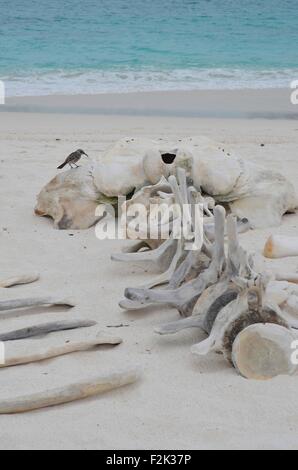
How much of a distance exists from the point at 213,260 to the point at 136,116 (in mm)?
7269

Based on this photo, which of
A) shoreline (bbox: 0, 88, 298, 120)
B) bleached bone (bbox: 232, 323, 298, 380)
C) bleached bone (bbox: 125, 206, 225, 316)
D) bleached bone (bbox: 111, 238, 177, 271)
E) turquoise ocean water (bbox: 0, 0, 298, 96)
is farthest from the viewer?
turquoise ocean water (bbox: 0, 0, 298, 96)

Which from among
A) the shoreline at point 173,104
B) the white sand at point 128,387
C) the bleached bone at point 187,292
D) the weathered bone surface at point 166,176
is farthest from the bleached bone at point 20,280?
the shoreline at point 173,104

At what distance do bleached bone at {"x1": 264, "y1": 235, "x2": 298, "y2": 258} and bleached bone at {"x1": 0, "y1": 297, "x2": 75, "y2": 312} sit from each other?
1182 millimetres

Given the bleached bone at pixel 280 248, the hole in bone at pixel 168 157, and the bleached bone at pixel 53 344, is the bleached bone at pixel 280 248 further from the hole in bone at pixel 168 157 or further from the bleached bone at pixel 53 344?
the bleached bone at pixel 53 344

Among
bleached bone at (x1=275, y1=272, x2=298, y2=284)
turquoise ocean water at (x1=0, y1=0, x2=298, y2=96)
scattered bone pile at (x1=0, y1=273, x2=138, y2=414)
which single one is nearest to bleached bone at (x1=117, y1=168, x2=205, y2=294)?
scattered bone pile at (x1=0, y1=273, x2=138, y2=414)

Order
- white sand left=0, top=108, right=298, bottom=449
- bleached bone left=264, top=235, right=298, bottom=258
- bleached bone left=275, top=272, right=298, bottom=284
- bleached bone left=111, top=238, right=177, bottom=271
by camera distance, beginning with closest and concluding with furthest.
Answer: white sand left=0, top=108, right=298, bottom=449 < bleached bone left=275, top=272, right=298, bottom=284 < bleached bone left=111, top=238, right=177, bottom=271 < bleached bone left=264, top=235, right=298, bottom=258

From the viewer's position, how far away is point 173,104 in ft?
37.5

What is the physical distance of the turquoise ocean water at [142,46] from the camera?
14125 millimetres

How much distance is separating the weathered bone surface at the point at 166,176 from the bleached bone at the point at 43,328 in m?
1.59

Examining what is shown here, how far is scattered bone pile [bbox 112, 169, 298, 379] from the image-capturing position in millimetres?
2951

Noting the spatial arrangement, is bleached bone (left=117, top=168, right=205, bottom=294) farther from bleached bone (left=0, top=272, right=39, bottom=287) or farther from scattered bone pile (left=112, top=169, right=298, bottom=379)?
bleached bone (left=0, top=272, right=39, bottom=287)

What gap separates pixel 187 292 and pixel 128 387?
58cm

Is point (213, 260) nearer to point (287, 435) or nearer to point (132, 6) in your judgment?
point (287, 435)
